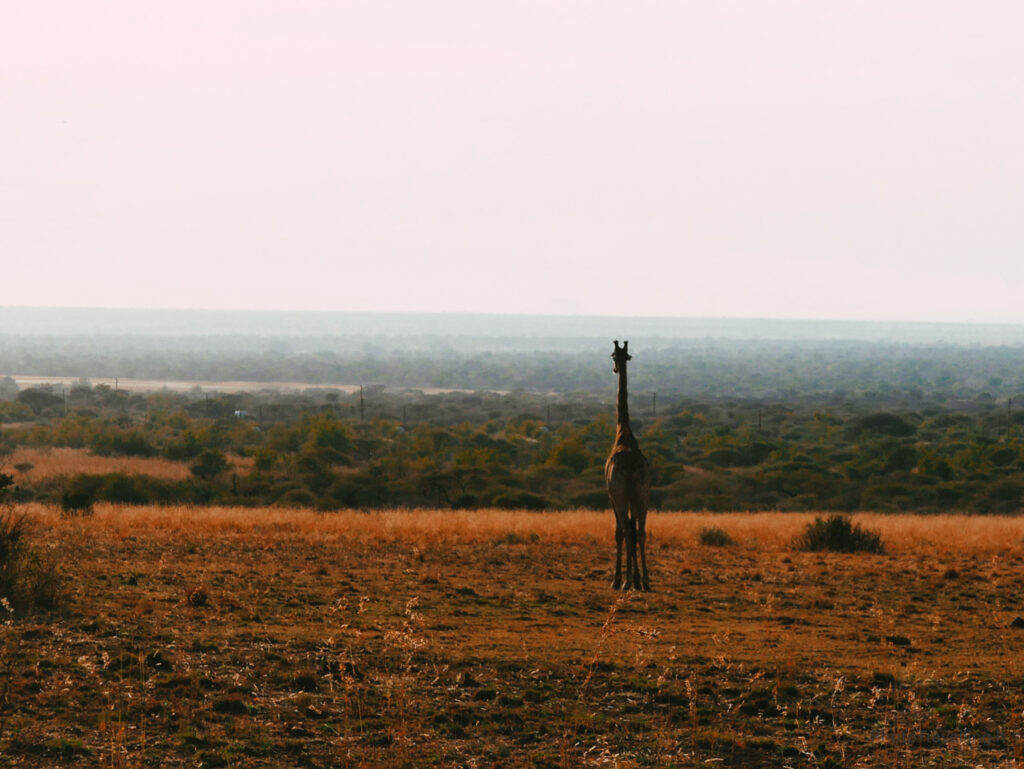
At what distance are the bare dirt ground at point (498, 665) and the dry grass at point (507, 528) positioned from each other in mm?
3349

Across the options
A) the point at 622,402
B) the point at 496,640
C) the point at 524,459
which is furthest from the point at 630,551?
the point at 524,459

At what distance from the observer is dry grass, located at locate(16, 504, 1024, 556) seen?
926 inches

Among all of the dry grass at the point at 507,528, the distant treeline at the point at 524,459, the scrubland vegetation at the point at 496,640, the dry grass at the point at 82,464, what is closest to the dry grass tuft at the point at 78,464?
the dry grass at the point at 82,464

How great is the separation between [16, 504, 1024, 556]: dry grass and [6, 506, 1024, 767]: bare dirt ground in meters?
3.35

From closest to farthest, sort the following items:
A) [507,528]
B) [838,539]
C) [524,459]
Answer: [838,539], [507,528], [524,459]

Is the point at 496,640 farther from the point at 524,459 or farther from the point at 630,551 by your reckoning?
the point at 524,459

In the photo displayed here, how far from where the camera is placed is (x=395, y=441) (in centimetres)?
7106

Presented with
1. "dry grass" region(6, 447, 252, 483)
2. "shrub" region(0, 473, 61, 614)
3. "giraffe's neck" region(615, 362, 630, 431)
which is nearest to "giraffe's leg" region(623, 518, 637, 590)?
"giraffe's neck" region(615, 362, 630, 431)

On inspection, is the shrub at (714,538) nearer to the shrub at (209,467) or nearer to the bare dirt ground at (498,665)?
the bare dirt ground at (498,665)

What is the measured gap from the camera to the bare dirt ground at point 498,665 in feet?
28.6

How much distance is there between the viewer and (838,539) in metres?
24.0

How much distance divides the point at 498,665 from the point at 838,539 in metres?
14.5

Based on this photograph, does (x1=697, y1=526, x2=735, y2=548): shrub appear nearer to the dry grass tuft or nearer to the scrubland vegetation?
the scrubland vegetation

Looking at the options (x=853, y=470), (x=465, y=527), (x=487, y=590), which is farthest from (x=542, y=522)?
(x=853, y=470)
